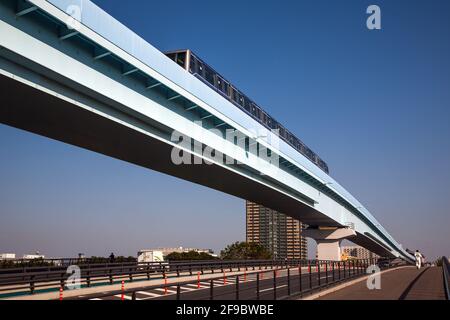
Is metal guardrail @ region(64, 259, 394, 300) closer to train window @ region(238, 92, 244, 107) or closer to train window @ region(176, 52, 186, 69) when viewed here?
train window @ region(176, 52, 186, 69)

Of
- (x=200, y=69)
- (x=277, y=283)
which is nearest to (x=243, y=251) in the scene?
(x=200, y=69)

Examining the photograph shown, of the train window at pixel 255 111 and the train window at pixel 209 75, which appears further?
the train window at pixel 255 111

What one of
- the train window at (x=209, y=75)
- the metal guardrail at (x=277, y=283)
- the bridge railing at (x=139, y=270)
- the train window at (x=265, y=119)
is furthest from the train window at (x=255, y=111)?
the metal guardrail at (x=277, y=283)

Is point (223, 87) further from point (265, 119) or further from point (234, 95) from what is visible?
point (265, 119)

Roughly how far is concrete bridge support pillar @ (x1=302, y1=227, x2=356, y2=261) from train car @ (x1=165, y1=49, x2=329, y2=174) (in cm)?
1961

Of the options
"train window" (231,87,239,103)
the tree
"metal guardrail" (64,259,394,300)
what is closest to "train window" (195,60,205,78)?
"train window" (231,87,239,103)

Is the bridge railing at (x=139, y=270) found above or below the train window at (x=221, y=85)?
below

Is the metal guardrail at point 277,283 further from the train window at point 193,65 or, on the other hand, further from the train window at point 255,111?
the train window at point 255,111

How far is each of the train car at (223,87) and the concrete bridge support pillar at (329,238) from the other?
19608mm

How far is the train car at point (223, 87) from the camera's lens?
24.8 meters

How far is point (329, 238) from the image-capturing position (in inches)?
2368
